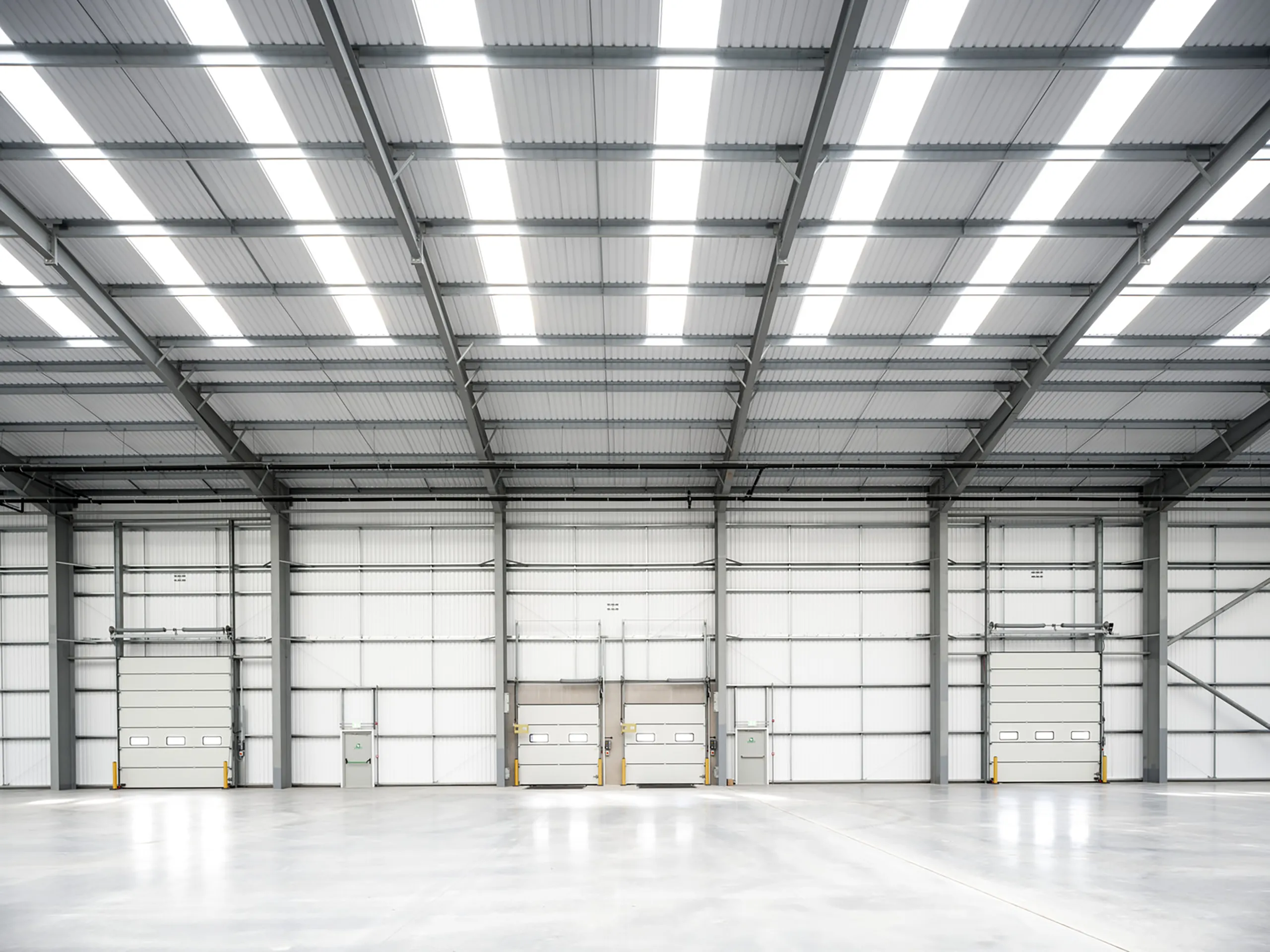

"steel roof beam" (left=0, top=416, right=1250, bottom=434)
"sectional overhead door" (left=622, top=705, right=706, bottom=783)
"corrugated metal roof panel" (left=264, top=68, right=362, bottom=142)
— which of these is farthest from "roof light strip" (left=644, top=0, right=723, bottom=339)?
"sectional overhead door" (left=622, top=705, right=706, bottom=783)

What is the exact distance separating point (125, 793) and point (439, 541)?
13448 mm

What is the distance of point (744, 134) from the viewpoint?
18.9 meters

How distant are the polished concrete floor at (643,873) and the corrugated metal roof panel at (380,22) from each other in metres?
15.5

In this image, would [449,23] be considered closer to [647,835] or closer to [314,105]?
[314,105]

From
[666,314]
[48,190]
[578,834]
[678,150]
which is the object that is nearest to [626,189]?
[678,150]

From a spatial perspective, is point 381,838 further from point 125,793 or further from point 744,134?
point 744,134

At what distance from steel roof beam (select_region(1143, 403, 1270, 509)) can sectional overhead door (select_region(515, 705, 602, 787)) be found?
841 inches

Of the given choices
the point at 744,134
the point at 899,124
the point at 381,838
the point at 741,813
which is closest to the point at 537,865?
the point at 381,838

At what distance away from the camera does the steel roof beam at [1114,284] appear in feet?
60.2

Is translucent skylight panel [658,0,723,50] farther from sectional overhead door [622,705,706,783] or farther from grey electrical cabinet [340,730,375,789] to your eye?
grey electrical cabinet [340,730,375,789]

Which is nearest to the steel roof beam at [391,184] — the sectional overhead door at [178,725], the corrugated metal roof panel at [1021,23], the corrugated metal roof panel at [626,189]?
the corrugated metal roof panel at [626,189]

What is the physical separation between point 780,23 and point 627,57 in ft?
9.43

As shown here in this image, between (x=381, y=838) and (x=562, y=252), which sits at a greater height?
(x=562, y=252)

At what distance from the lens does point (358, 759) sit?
1239 inches
